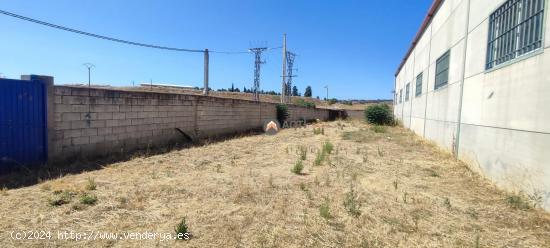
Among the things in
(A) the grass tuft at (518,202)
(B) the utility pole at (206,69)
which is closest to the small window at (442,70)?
(A) the grass tuft at (518,202)

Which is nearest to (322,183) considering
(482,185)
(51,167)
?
(482,185)

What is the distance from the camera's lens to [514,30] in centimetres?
517

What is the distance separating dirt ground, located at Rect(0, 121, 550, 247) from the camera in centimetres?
319

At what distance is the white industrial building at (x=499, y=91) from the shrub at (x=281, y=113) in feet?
38.1

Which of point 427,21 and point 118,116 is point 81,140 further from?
point 427,21

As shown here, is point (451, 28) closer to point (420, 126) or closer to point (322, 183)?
point (420, 126)

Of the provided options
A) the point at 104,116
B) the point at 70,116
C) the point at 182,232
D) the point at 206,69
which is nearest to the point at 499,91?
the point at 182,232

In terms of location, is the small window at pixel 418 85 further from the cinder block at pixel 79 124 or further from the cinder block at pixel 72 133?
the cinder block at pixel 72 133

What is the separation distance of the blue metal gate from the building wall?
23cm

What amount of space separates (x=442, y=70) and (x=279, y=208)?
879 cm

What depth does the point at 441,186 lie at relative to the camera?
5.43m

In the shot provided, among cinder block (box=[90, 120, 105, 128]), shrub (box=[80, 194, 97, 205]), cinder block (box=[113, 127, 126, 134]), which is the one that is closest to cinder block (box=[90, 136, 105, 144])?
cinder block (box=[90, 120, 105, 128])

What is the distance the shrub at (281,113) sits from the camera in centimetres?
2056

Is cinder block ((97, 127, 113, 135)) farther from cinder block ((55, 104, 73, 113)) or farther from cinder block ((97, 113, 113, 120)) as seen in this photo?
cinder block ((55, 104, 73, 113))
